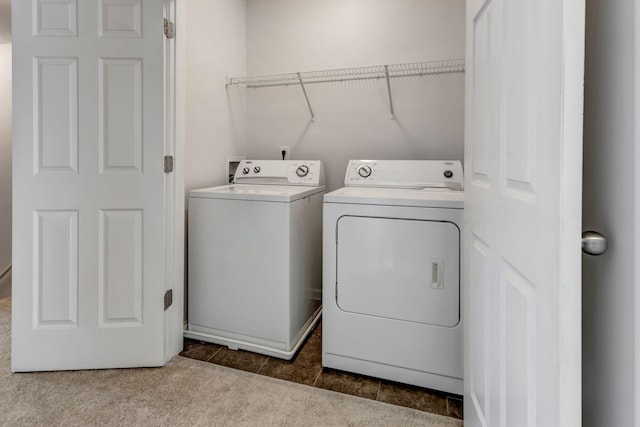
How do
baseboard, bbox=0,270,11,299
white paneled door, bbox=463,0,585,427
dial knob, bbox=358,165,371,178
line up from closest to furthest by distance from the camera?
white paneled door, bbox=463,0,585,427, dial knob, bbox=358,165,371,178, baseboard, bbox=0,270,11,299

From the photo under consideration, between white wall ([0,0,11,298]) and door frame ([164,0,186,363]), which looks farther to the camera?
white wall ([0,0,11,298])

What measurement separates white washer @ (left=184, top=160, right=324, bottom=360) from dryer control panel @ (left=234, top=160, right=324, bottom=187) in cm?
24

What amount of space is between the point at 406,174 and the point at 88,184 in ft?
5.63

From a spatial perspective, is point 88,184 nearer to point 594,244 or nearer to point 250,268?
point 250,268

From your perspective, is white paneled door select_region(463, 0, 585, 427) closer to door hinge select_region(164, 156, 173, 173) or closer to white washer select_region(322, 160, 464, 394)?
white washer select_region(322, 160, 464, 394)

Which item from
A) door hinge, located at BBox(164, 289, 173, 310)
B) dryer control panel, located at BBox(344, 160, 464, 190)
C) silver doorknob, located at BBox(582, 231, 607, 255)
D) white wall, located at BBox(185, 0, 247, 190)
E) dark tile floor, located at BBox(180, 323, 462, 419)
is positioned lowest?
A: dark tile floor, located at BBox(180, 323, 462, 419)

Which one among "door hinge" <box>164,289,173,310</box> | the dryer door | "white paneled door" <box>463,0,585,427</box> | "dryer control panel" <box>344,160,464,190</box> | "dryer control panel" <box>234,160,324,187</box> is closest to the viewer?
"white paneled door" <box>463,0,585,427</box>

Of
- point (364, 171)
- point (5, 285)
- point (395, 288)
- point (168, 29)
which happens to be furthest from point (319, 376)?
point (5, 285)

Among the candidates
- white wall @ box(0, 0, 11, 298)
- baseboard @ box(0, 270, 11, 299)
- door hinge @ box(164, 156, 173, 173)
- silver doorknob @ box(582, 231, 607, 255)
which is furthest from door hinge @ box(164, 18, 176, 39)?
baseboard @ box(0, 270, 11, 299)

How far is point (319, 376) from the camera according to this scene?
5.61 feet

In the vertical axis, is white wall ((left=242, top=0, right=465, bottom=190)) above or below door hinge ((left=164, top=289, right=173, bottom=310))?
above

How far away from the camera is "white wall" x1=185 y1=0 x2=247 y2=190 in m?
2.07

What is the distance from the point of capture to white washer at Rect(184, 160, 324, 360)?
184 centimetres

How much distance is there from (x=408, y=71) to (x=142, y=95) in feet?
5.42
